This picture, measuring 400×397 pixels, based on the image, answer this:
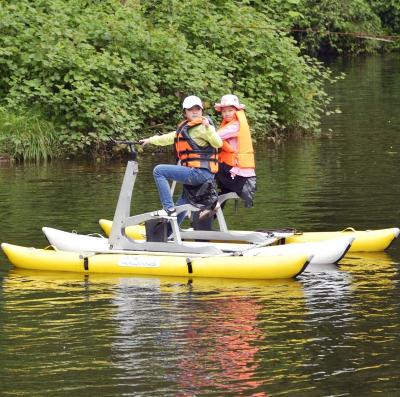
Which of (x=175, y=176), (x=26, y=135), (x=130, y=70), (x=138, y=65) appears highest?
(x=138, y=65)

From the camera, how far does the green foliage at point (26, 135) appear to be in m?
21.1

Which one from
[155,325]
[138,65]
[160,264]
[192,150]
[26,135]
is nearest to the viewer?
[155,325]

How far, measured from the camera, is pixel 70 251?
13.3m

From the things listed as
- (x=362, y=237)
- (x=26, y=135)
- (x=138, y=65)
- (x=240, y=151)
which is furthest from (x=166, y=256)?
(x=138, y=65)

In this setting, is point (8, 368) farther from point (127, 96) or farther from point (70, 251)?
point (127, 96)

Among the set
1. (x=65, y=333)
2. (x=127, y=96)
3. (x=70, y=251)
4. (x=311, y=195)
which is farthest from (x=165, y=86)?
(x=65, y=333)

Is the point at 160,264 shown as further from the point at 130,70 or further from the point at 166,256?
the point at 130,70

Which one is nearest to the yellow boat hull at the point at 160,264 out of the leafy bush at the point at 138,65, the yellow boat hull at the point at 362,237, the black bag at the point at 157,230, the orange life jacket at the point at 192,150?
the black bag at the point at 157,230

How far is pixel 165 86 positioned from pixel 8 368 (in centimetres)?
1389

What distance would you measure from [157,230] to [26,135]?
29.0ft

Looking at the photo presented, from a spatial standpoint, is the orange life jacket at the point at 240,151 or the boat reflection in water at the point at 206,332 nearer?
the boat reflection in water at the point at 206,332

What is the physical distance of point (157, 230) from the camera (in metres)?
12.9

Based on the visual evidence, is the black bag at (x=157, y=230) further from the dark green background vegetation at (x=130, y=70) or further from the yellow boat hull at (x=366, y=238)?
the dark green background vegetation at (x=130, y=70)

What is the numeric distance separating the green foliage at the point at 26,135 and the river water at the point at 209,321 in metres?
3.49
